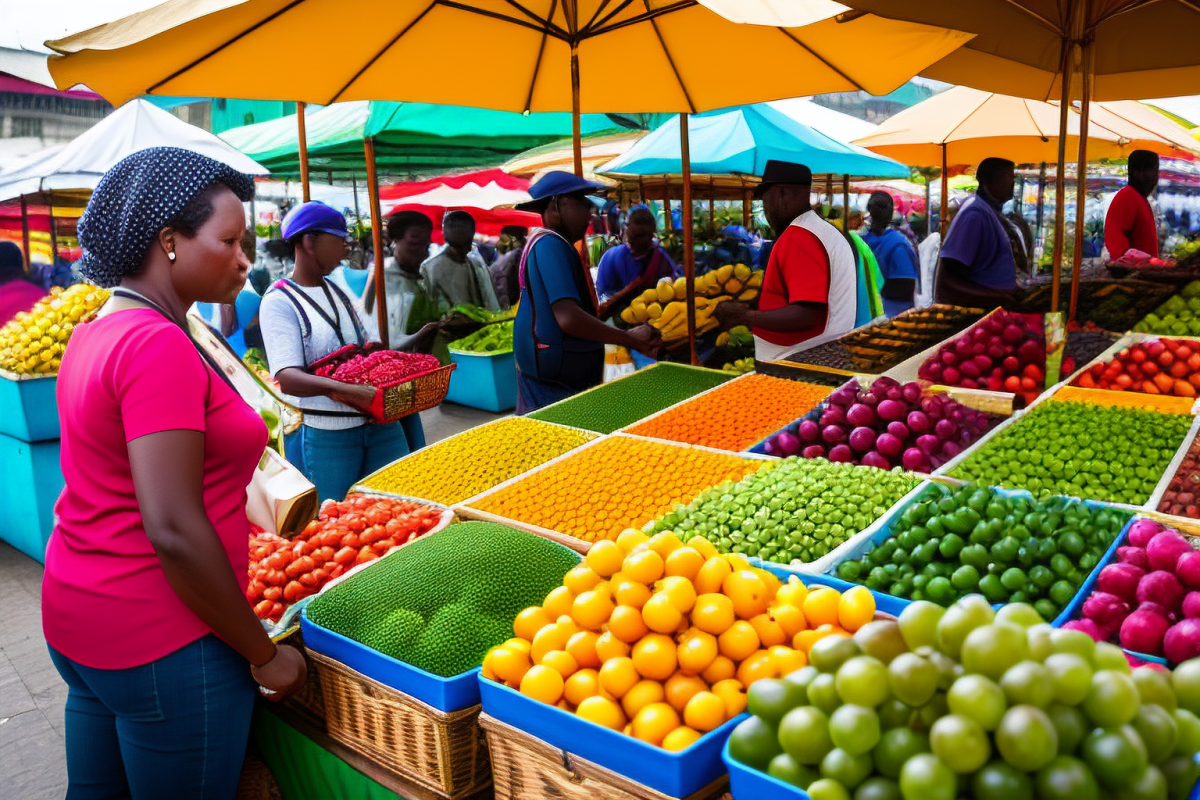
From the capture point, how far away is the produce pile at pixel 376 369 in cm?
346

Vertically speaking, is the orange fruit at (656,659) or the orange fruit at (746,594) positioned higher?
the orange fruit at (746,594)

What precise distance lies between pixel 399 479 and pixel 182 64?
6.34ft

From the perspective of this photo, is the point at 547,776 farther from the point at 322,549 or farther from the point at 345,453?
the point at 345,453

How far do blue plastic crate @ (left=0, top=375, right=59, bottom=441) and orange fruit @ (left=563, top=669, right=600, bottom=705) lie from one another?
177 inches

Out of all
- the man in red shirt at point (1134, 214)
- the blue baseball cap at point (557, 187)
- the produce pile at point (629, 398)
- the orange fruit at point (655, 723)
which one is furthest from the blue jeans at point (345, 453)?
the man in red shirt at point (1134, 214)

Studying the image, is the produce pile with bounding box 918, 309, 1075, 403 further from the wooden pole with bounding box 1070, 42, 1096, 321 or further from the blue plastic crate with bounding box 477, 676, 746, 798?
the blue plastic crate with bounding box 477, 676, 746, 798

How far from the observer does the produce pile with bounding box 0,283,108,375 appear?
494 centimetres

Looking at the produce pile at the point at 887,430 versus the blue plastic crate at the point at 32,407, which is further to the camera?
the blue plastic crate at the point at 32,407

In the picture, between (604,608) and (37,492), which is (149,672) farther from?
(37,492)

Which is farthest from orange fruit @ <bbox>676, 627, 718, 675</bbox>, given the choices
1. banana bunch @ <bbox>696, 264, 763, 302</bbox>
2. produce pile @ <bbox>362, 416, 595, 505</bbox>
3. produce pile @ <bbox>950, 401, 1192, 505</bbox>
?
A: banana bunch @ <bbox>696, 264, 763, 302</bbox>

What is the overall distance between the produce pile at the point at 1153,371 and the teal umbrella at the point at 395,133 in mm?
4331

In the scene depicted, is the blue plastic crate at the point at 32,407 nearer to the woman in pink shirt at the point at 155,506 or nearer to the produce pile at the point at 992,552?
the woman in pink shirt at the point at 155,506

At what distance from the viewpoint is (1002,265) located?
195 inches

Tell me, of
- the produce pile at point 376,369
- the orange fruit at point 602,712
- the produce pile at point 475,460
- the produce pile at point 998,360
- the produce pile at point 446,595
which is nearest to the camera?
the orange fruit at point 602,712
